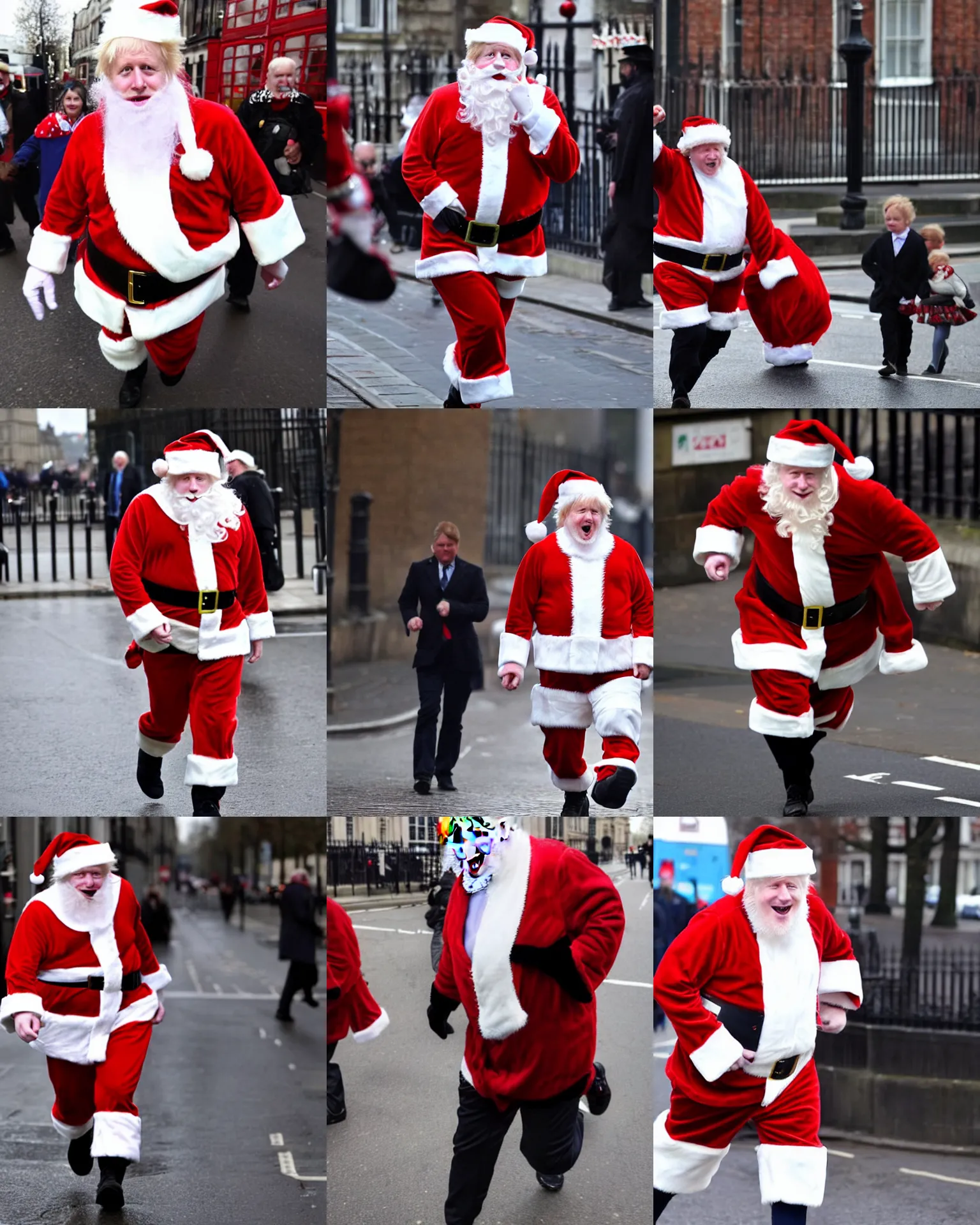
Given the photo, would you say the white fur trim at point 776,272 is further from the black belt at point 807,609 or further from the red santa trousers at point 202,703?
the red santa trousers at point 202,703

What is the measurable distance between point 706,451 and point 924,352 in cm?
270

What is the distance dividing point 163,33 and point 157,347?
1.19 metres

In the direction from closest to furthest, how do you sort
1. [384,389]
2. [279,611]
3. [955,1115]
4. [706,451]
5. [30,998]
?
1. [30,998]
2. [384,389]
3. [279,611]
4. [955,1115]
5. [706,451]

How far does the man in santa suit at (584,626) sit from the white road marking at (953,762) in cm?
210

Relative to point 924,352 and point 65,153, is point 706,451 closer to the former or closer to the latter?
point 924,352

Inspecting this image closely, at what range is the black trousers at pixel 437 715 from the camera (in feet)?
24.7

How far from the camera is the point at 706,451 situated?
1048 centimetres

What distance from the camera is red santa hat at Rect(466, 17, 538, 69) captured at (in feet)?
22.2

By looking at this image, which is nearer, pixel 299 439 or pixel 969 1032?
pixel 299 439

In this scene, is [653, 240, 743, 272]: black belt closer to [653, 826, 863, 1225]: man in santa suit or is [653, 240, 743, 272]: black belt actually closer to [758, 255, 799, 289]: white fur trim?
[758, 255, 799, 289]: white fur trim

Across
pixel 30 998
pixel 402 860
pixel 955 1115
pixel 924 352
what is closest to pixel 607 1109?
pixel 402 860

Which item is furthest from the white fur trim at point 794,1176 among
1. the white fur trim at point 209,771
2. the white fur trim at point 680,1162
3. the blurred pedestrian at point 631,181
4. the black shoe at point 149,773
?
the blurred pedestrian at point 631,181

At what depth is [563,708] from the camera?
7051mm

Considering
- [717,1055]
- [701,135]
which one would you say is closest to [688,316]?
[701,135]
